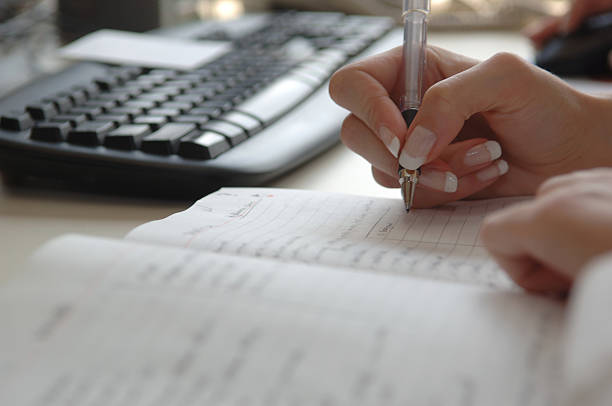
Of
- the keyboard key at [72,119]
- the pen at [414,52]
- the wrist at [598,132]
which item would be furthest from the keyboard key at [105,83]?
the wrist at [598,132]

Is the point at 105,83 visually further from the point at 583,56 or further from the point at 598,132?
the point at 583,56

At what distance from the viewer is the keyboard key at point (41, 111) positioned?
1.80 feet

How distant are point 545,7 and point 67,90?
97 centimetres

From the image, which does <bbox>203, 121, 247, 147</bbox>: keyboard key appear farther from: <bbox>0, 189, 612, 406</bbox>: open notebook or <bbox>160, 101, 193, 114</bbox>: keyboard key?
<bbox>0, 189, 612, 406</bbox>: open notebook

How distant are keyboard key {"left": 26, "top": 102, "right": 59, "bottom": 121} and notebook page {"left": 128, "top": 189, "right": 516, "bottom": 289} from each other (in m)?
0.20

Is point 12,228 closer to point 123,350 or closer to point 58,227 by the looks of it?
point 58,227

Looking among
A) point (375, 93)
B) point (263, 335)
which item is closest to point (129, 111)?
point (375, 93)

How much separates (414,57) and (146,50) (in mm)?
433

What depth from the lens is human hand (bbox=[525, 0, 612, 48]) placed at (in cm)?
94

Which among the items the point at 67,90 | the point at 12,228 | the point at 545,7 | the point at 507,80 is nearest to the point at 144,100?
the point at 67,90

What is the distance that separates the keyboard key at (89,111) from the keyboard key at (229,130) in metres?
0.11

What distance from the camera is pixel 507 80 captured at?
1.45 feet

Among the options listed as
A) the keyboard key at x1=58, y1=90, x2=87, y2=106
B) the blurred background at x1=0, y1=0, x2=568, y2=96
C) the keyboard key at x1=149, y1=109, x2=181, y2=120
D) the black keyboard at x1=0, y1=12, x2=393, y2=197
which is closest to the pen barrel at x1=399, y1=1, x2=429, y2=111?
the black keyboard at x1=0, y1=12, x2=393, y2=197

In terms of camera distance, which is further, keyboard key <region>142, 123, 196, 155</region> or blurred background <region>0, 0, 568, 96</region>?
blurred background <region>0, 0, 568, 96</region>
